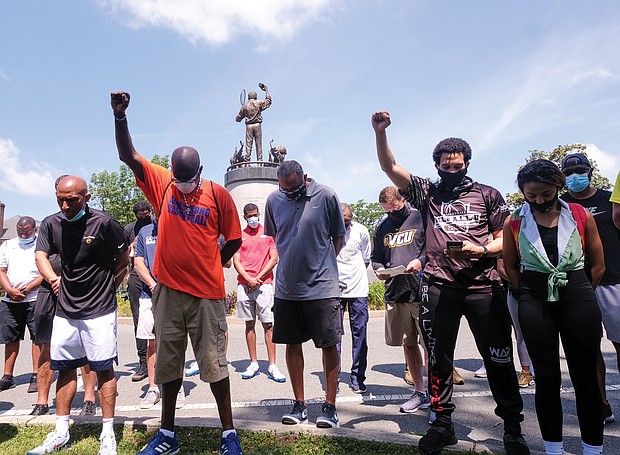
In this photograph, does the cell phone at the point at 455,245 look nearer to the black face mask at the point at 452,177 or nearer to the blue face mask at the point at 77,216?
the black face mask at the point at 452,177

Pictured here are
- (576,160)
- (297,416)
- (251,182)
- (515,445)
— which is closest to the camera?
(515,445)

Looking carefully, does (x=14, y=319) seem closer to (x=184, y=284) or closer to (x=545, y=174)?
(x=184, y=284)

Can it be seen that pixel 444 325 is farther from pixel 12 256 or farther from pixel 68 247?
pixel 12 256

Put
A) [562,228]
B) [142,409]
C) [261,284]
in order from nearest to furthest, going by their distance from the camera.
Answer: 1. [562,228]
2. [142,409]
3. [261,284]

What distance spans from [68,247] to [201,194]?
1.10 meters

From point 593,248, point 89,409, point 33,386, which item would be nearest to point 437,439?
point 593,248

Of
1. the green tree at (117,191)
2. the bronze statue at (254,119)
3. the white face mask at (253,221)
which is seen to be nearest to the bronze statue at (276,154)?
the bronze statue at (254,119)

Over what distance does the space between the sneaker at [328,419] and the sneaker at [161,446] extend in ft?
3.41

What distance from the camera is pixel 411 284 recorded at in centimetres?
466

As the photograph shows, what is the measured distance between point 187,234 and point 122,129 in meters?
0.79

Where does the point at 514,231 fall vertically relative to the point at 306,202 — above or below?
below

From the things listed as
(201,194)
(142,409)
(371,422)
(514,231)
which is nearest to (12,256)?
(142,409)

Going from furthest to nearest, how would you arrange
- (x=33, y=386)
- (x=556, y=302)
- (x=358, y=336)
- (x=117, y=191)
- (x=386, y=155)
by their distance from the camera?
(x=117, y=191), (x=33, y=386), (x=358, y=336), (x=386, y=155), (x=556, y=302)

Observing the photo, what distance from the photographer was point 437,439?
2898mm
